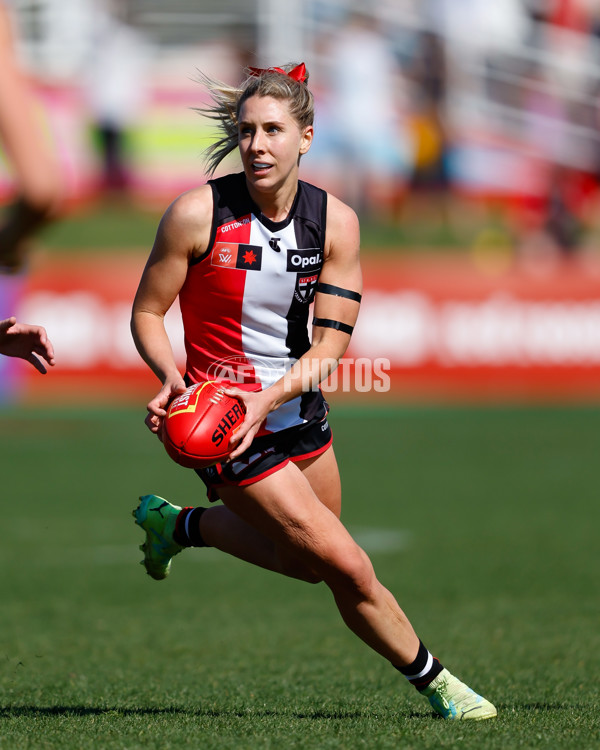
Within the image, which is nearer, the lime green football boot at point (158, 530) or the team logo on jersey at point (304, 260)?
the team logo on jersey at point (304, 260)

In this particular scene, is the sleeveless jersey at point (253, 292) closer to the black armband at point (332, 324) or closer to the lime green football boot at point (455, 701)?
the black armband at point (332, 324)

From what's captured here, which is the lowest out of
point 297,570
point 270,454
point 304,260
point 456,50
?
point 297,570

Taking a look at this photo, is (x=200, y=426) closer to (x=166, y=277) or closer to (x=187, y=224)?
(x=166, y=277)

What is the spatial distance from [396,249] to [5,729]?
19.3 metres

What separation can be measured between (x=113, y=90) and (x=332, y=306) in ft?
64.2

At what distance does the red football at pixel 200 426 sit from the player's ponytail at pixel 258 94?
1.15 m

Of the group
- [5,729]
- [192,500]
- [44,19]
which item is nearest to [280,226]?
[5,729]

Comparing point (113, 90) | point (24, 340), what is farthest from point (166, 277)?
point (113, 90)

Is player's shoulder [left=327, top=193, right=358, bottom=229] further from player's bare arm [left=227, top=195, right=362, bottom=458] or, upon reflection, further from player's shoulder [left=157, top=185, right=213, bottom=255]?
player's shoulder [left=157, top=185, right=213, bottom=255]

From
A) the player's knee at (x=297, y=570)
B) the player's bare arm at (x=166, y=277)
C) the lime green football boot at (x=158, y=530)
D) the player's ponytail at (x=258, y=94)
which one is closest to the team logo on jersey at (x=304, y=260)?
the player's bare arm at (x=166, y=277)

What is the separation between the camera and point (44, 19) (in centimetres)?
2508

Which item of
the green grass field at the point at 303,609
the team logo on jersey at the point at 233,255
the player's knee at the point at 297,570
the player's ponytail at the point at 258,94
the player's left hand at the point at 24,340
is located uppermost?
the player's ponytail at the point at 258,94

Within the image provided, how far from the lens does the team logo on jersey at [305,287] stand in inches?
193

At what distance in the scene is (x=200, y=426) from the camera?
14.7 feet
